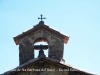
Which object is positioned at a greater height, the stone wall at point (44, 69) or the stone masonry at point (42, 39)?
the stone masonry at point (42, 39)

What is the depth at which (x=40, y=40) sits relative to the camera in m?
14.7

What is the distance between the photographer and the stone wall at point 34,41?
14211 millimetres

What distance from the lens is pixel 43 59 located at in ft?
43.5

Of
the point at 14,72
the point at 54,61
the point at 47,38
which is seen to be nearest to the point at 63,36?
the point at 47,38

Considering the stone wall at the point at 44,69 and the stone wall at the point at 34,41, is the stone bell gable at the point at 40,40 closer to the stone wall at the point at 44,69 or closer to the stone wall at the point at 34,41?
the stone wall at the point at 34,41

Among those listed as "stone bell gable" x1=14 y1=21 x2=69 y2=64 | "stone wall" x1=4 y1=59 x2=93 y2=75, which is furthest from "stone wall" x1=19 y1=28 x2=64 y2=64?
"stone wall" x1=4 y1=59 x2=93 y2=75

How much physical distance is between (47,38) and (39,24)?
77cm

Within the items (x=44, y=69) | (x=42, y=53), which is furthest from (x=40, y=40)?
(x=44, y=69)

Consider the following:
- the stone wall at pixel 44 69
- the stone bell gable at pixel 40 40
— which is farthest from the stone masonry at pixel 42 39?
the stone wall at pixel 44 69

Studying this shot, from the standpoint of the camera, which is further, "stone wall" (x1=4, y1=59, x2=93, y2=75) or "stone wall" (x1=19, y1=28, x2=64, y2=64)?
"stone wall" (x1=19, y1=28, x2=64, y2=64)

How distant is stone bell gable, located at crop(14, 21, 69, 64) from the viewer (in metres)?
14.2

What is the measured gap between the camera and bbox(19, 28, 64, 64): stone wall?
46.6 ft

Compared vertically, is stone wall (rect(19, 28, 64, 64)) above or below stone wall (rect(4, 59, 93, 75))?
above

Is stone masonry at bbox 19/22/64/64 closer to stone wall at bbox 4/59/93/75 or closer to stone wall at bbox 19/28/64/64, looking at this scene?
stone wall at bbox 19/28/64/64
